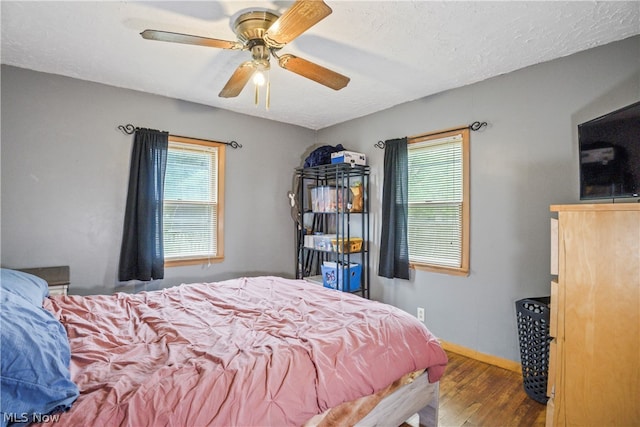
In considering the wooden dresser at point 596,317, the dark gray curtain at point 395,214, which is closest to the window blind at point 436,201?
the dark gray curtain at point 395,214

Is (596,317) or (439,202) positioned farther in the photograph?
(439,202)

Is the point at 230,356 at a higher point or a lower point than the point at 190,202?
lower

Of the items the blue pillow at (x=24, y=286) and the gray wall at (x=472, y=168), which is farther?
the gray wall at (x=472, y=168)

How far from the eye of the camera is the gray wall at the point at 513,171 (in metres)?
2.13

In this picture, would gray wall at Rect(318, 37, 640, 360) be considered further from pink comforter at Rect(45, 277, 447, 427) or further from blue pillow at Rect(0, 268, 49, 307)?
blue pillow at Rect(0, 268, 49, 307)

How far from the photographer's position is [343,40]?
2.04m

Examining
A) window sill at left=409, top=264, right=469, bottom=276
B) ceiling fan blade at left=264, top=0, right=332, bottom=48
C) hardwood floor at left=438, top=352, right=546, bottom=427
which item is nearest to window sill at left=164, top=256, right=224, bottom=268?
window sill at left=409, top=264, right=469, bottom=276

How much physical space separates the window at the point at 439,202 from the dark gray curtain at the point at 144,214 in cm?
250

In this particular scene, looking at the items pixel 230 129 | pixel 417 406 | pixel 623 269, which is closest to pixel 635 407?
pixel 623 269

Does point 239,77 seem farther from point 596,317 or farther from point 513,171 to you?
point 596,317

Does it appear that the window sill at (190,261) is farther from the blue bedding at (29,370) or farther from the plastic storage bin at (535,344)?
the plastic storage bin at (535,344)

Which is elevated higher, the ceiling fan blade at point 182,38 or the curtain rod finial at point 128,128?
the ceiling fan blade at point 182,38

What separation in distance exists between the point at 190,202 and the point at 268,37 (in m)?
2.08

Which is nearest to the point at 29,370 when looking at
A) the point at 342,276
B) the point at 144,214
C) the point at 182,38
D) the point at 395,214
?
the point at 182,38
